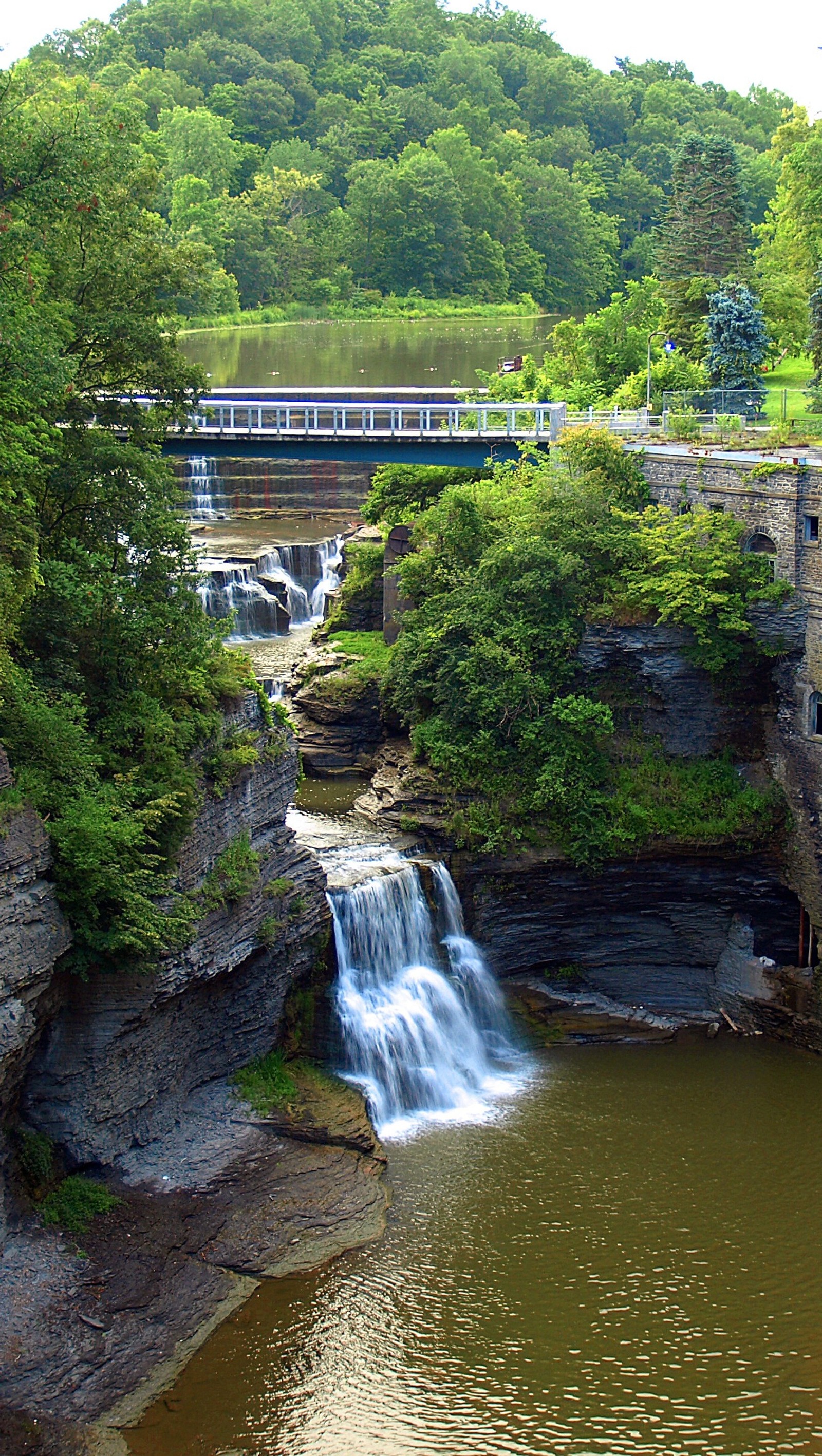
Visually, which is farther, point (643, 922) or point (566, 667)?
point (566, 667)

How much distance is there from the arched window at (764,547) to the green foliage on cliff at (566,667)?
0.24 metres

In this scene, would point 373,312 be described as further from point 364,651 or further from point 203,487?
point 364,651

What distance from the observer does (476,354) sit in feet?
315

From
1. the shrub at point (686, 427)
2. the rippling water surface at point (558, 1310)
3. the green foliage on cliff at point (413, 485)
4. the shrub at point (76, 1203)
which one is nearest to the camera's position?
the rippling water surface at point (558, 1310)

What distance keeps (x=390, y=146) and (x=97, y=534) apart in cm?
10661

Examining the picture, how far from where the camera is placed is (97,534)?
2962cm

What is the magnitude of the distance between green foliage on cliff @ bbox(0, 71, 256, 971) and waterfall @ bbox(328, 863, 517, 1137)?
641cm

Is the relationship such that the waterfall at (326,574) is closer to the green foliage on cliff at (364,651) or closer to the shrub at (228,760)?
the green foliage on cliff at (364,651)

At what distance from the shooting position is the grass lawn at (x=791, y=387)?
146 feet

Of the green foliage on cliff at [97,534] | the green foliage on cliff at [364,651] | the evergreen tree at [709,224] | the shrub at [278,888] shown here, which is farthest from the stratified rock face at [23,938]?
the evergreen tree at [709,224]

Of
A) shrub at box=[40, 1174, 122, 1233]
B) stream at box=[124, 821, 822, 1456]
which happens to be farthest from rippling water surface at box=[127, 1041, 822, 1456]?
shrub at box=[40, 1174, 122, 1233]

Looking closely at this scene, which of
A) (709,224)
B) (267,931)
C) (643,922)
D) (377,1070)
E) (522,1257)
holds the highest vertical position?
(709,224)

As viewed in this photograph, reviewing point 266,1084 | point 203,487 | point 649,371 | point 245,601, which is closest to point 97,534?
point 266,1084

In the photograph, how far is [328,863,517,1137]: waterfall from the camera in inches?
1222
